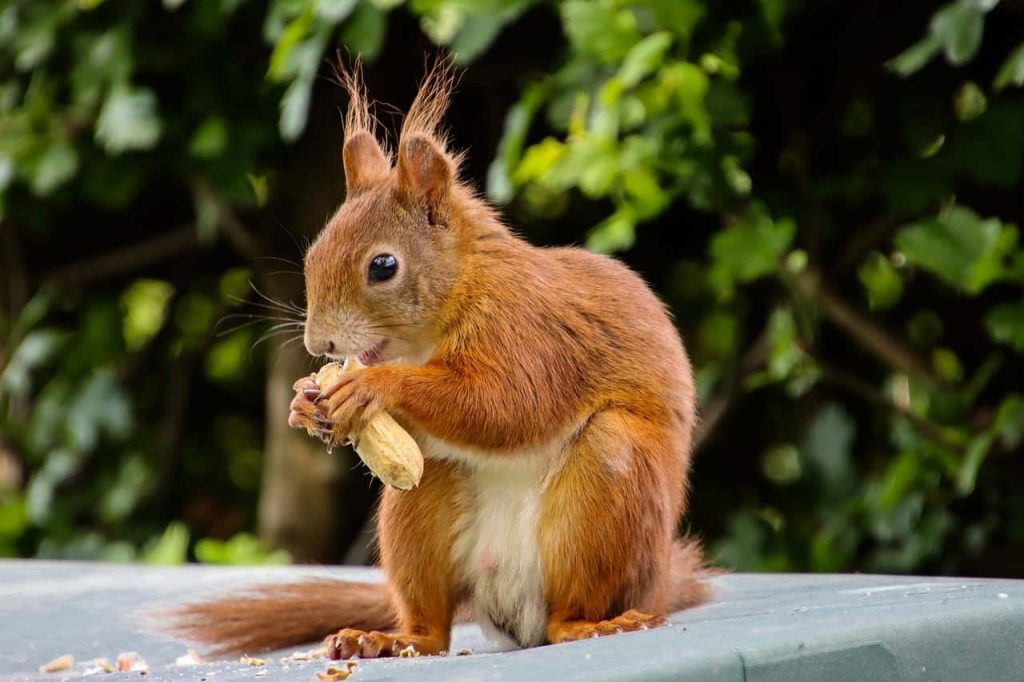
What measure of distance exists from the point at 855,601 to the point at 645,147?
763 millimetres

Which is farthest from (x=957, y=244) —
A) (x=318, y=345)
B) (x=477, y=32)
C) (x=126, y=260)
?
(x=126, y=260)

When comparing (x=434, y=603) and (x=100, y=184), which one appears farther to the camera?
(x=100, y=184)

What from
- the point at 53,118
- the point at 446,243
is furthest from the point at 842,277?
the point at 53,118

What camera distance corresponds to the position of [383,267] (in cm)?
139

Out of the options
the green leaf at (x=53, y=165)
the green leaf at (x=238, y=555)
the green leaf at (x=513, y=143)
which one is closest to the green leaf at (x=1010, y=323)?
the green leaf at (x=513, y=143)

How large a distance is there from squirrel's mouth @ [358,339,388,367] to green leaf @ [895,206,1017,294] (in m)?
0.63

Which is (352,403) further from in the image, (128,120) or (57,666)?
(128,120)

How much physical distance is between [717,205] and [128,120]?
876 mm

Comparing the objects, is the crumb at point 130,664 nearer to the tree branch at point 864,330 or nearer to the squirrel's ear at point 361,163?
the squirrel's ear at point 361,163

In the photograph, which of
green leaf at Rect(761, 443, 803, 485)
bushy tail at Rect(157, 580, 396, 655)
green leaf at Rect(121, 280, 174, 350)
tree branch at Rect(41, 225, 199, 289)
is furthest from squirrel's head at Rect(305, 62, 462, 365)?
green leaf at Rect(121, 280, 174, 350)

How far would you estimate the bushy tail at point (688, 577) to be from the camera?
152 centimetres

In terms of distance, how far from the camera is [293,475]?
2.62 m

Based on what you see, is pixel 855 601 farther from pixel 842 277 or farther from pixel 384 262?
pixel 842 277

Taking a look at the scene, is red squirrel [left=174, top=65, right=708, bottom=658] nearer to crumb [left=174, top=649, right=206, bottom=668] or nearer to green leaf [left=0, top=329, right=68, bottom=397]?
crumb [left=174, top=649, right=206, bottom=668]
